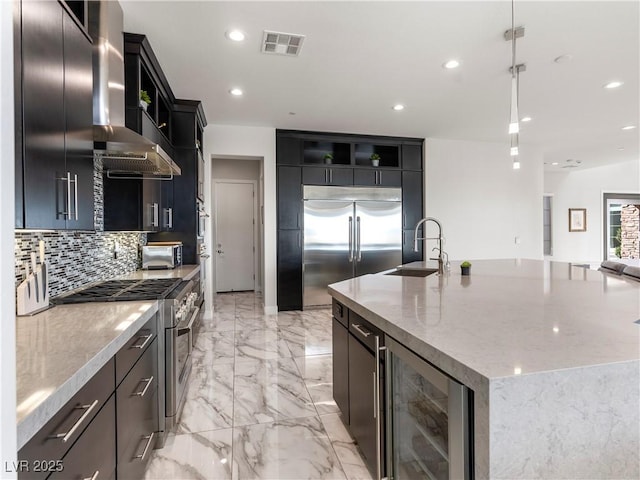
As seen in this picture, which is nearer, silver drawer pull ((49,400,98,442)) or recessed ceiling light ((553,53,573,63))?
silver drawer pull ((49,400,98,442))

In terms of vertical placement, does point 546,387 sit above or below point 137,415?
above

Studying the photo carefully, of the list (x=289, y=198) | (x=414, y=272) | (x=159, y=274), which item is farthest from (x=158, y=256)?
(x=414, y=272)

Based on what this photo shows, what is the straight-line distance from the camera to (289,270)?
5.16 metres

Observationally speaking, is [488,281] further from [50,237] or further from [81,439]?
[50,237]

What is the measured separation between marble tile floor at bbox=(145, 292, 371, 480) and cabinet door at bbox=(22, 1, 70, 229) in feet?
4.63

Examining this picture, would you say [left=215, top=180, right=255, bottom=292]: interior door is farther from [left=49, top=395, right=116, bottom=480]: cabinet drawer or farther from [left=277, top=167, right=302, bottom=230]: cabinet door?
[left=49, top=395, right=116, bottom=480]: cabinet drawer

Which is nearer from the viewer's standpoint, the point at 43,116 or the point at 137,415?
the point at 43,116

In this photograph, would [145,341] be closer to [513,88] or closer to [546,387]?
[546,387]

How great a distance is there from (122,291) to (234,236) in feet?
15.4

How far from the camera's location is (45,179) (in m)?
1.30

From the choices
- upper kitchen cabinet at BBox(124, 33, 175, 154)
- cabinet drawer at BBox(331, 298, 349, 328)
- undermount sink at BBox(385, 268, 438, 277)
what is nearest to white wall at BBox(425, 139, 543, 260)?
undermount sink at BBox(385, 268, 438, 277)

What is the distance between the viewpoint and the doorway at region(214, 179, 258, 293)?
260 inches

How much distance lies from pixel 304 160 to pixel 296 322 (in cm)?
261

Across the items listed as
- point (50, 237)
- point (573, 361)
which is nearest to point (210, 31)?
point (50, 237)
